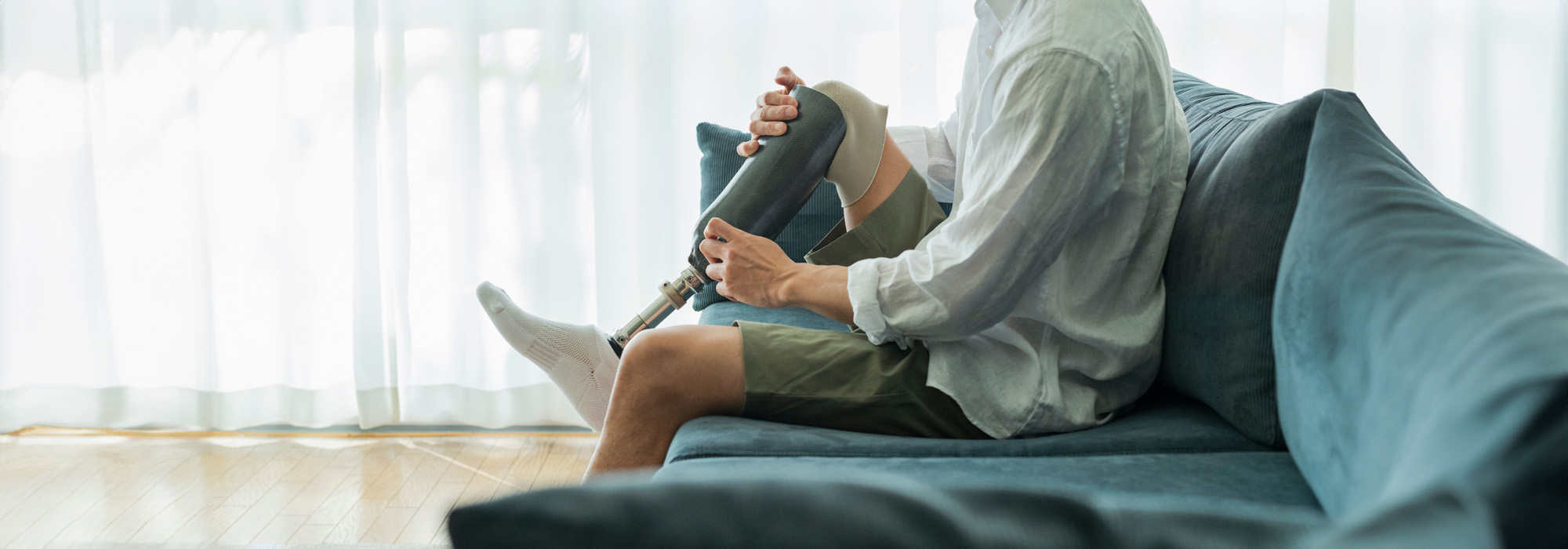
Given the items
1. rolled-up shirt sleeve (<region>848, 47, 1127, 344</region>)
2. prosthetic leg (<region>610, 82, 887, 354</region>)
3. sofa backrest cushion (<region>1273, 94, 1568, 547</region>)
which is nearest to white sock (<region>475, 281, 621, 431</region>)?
prosthetic leg (<region>610, 82, 887, 354</region>)

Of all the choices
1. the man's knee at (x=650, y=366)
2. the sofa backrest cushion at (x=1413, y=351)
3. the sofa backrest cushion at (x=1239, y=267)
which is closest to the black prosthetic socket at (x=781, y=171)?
the man's knee at (x=650, y=366)

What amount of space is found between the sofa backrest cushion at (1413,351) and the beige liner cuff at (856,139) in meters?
0.59

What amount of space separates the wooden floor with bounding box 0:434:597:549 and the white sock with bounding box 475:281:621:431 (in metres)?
0.37

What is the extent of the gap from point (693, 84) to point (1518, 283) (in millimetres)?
1885

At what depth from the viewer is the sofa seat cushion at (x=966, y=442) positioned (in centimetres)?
93

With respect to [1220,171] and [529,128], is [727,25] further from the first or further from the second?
[1220,171]

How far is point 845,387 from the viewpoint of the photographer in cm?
102

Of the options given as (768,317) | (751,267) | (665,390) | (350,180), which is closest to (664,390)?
(665,390)

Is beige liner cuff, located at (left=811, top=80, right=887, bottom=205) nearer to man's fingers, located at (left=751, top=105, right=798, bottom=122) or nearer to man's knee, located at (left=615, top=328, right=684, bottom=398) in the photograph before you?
man's fingers, located at (left=751, top=105, right=798, bottom=122)

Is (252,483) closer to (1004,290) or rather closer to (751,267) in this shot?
(751,267)

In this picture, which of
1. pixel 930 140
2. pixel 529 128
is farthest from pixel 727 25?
pixel 930 140

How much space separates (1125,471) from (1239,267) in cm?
23

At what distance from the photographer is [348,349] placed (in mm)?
2256

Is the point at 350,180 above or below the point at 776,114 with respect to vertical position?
below
